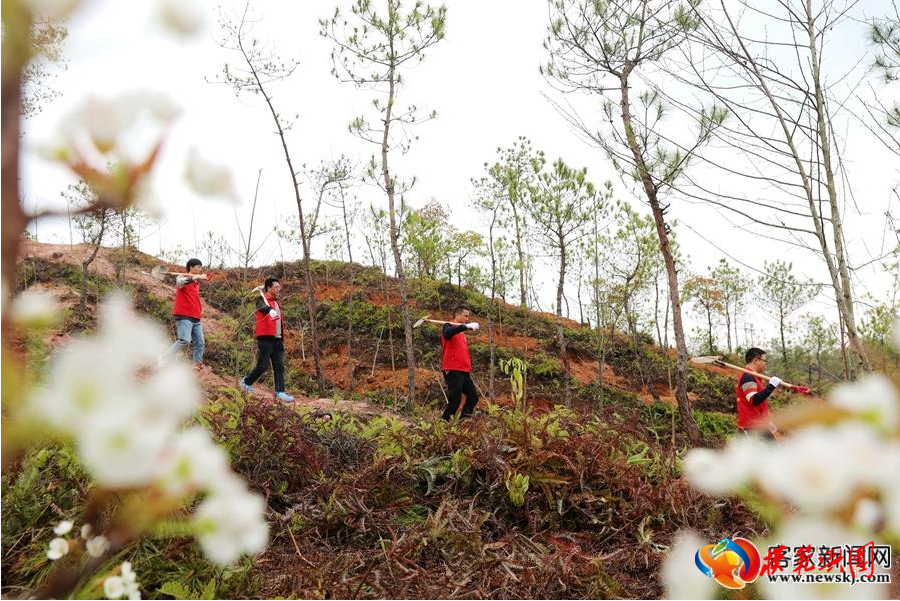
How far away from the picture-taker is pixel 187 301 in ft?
18.8

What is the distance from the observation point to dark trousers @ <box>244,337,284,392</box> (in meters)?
5.77

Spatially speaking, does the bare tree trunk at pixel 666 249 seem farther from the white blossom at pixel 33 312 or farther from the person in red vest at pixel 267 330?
the white blossom at pixel 33 312

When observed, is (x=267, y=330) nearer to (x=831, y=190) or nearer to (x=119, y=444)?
(x=831, y=190)

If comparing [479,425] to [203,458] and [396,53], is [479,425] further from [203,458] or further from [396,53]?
[396,53]

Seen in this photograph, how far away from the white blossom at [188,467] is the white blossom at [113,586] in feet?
0.65

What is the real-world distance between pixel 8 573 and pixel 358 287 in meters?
14.6

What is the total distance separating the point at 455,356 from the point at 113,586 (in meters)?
5.25

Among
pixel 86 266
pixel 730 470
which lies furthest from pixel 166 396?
pixel 86 266

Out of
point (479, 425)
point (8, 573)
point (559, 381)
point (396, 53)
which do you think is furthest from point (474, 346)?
point (8, 573)

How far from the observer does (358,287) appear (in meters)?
16.3

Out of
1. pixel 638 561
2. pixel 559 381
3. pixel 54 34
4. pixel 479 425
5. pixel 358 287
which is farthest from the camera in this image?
pixel 358 287

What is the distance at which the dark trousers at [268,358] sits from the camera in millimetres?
5770

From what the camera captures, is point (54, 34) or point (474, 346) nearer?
point (54, 34)

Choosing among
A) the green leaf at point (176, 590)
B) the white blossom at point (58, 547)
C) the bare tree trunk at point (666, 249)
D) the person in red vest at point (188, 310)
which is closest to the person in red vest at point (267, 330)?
the person in red vest at point (188, 310)
